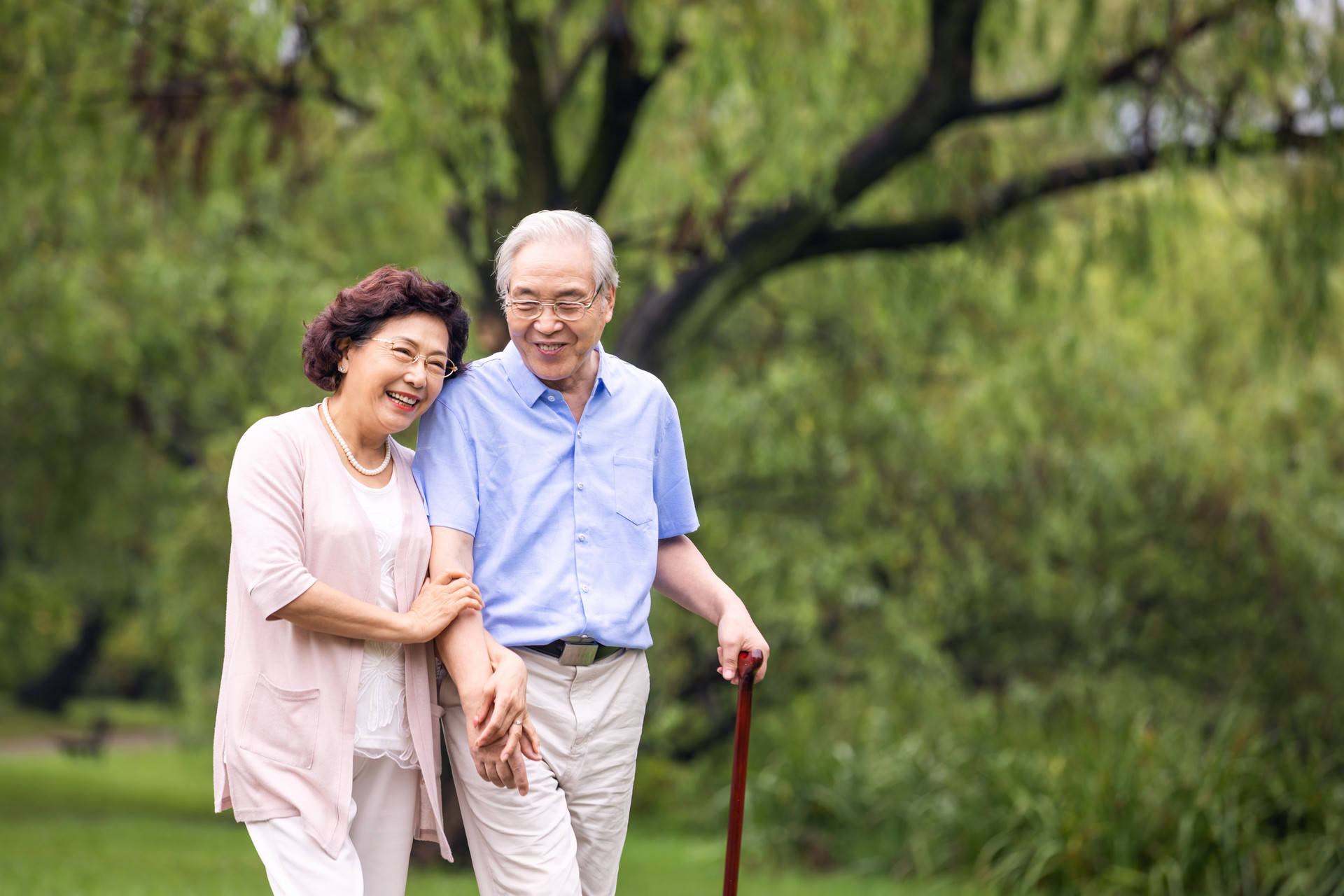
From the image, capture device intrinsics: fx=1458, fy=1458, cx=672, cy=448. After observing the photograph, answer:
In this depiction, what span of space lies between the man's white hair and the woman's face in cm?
22

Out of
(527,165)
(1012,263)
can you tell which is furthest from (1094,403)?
(527,165)

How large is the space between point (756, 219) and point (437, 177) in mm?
1766

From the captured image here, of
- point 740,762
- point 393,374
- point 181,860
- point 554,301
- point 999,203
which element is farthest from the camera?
point 181,860

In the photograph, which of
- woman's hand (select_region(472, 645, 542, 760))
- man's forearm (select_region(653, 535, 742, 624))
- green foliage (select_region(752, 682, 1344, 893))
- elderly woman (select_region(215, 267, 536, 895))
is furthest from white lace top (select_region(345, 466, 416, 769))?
green foliage (select_region(752, 682, 1344, 893))

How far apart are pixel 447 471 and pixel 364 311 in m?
0.35

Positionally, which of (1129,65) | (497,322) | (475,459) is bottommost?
(475,459)

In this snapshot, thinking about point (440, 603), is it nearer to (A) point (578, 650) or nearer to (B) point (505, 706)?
(B) point (505, 706)

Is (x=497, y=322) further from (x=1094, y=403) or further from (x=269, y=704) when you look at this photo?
(x=1094, y=403)

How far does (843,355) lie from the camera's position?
11.6 meters

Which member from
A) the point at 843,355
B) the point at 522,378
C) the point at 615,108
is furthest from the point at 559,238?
the point at 843,355

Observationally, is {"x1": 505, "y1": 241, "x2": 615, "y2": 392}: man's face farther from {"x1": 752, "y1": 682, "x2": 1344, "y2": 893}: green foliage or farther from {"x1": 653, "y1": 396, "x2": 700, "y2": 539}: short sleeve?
{"x1": 752, "y1": 682, "x2": 1344, "y2": 893}: green foliage

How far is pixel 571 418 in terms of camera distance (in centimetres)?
302

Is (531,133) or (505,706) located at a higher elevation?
(531,133)

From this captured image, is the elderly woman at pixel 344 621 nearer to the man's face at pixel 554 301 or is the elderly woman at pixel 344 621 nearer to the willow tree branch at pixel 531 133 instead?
the man's face at pixel 554 301
